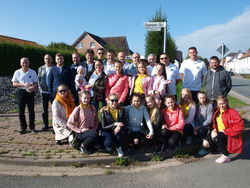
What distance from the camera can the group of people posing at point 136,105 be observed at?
4703mm

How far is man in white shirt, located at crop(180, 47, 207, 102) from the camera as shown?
19.8 feet

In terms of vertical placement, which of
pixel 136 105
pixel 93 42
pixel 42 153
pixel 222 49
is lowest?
pixel 42 153

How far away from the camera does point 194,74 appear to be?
6.03 metres

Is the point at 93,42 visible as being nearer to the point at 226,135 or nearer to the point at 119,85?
the point at 119,85

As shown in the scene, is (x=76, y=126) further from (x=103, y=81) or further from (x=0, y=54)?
(x=0, y=54)

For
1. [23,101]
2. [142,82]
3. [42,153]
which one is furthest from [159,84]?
[23,101]

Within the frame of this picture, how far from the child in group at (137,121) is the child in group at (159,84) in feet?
1.77

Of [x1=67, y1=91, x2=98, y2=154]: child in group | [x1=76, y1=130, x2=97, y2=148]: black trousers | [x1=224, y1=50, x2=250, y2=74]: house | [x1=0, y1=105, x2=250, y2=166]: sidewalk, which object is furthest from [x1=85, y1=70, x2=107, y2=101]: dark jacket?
[x1=224, y1=50, x2=250, y2=74]: house

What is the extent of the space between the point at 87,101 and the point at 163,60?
7.51 ft

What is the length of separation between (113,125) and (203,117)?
215 centimetres

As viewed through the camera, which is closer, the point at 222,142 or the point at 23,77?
the point at 222,142

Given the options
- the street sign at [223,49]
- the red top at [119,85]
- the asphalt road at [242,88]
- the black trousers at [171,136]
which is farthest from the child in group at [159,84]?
the asphalt road at [242,88]

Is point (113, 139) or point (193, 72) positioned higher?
point (193, 72)

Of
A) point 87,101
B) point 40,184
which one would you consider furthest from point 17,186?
point 87,101
